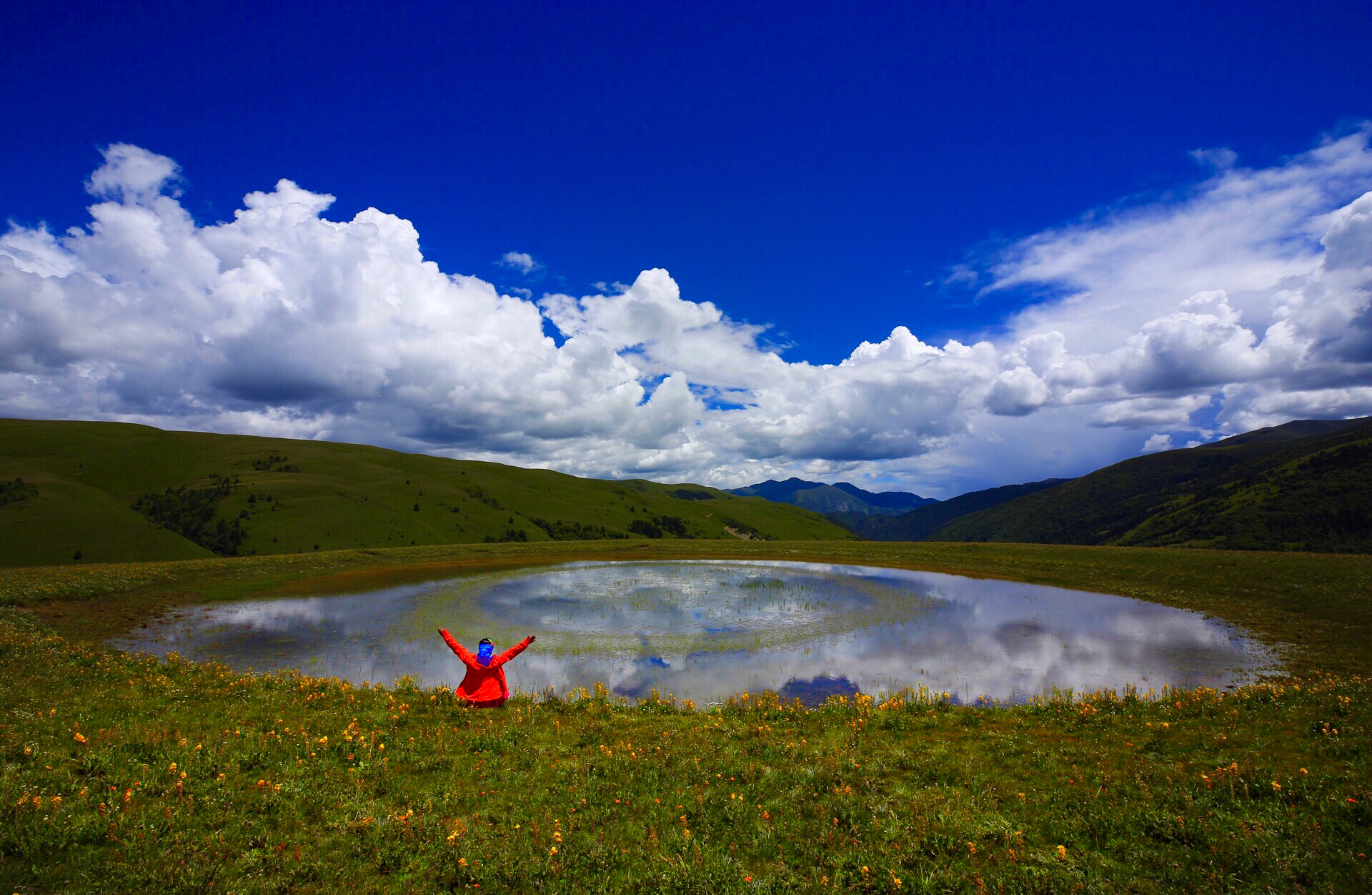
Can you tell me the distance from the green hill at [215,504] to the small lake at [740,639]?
88779mm

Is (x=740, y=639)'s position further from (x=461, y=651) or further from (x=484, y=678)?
(x=461, y=651)

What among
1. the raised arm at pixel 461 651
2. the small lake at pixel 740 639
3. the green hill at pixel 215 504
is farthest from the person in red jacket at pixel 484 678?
the green hill at pixel 215 504

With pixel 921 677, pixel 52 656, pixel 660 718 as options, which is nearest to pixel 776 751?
pixel 660 718

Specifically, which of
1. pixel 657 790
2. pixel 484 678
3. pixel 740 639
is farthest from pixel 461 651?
pixel 740 639

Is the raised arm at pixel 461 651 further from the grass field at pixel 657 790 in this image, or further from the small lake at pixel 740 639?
the small lake at pixel 740 639

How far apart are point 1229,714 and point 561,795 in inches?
693

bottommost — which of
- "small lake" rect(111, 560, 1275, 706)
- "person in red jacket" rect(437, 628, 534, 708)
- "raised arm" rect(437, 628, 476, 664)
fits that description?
"small lake" rect(111, 560, 1275, 706)

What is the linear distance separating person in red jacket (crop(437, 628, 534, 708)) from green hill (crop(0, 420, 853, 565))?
10943 centimetres

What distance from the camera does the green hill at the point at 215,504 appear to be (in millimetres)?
92375

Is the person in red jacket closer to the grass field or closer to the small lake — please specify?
the grass field

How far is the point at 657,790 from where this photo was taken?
10.4 m

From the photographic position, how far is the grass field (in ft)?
24.6

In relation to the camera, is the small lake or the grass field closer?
the grass field

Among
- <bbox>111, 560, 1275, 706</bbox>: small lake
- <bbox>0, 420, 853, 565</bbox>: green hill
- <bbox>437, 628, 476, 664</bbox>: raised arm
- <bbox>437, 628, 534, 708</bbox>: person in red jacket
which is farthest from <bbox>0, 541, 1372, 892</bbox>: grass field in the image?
<bbox>0, 420, 853, 565</bbox>: green hill
